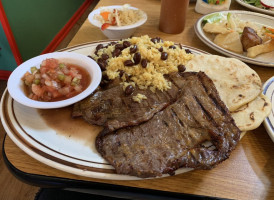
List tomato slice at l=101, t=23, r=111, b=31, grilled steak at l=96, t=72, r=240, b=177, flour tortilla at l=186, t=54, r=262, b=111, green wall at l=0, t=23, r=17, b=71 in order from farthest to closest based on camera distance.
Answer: green wall at l=0, t=23, r=17, b=71, tomato slice at l=101, t=23, r=111, b=31, flour tortilla at l=186, t=54, r=262, b=111, grilled steak at l=96, t=72, r=240, b=177

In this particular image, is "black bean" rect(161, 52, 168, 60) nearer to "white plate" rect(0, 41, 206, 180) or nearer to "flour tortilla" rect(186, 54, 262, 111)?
"flour tortilla" rect(186, 54, 262, 111)

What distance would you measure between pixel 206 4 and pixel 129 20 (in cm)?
168

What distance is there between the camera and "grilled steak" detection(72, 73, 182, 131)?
1.72 metres

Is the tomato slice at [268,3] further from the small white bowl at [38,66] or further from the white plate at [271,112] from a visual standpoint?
the small white bowl at [38,66]

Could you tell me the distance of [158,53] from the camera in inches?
86.4

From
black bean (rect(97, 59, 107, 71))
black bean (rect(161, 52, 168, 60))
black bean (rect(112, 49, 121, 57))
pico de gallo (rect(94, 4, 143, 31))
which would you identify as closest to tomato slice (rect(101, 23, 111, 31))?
pico de gallo (rect(94, 4, 143, 31))

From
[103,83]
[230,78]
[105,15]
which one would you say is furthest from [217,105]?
Result: [105,15]

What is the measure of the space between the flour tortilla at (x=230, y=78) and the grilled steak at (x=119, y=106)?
43 centimetres

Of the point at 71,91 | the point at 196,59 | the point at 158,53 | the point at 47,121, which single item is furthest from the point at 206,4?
the point at 47,121

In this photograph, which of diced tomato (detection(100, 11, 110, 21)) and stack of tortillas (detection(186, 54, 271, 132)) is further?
diced tomato (detection(100, 11, 110, 21))

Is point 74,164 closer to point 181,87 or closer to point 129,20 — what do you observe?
point 181,87

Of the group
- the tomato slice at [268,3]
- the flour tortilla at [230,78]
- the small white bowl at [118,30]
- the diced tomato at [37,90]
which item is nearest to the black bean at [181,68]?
the flour tortilla at [230,78]

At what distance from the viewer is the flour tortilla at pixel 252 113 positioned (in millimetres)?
1725

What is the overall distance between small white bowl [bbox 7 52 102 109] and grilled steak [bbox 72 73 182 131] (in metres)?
0.12
